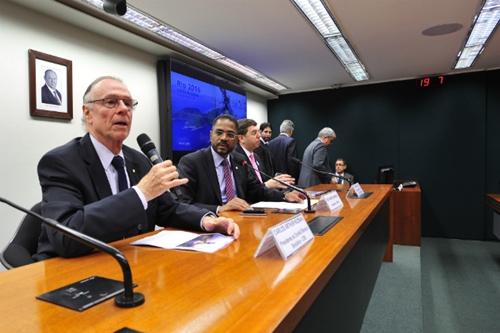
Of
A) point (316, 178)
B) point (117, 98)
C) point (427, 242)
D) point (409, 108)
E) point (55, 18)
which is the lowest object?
point (427, 242)

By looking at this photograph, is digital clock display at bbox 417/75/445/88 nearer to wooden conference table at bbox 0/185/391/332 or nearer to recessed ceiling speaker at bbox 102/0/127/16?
recessed ceiling speaker at bbox 102/0/127/16

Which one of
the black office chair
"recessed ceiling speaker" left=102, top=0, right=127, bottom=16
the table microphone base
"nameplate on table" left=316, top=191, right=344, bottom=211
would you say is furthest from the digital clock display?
the table microphone base

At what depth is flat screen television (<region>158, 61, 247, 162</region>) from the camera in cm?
394

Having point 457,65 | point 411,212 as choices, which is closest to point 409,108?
point 457,65

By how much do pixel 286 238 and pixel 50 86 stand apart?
2569mm

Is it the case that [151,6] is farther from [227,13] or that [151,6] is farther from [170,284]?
[170,284]

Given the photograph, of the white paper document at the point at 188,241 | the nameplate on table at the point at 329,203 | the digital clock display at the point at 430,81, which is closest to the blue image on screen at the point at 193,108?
the nameplate on table at the point at 329,203

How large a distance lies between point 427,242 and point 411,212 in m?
1.17

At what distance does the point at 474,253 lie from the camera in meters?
4.66

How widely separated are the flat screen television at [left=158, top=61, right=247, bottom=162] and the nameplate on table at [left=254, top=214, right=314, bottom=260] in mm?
2978

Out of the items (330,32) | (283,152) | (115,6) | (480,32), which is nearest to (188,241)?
(115,6)

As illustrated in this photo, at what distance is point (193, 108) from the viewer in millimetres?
4332

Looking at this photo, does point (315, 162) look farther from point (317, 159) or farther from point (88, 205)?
point (88, 205)

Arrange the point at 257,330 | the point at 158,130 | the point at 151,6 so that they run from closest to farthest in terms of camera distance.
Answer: the point at 257,330, the point at 151,6, the point at 158,130
